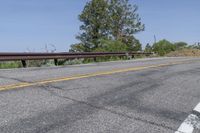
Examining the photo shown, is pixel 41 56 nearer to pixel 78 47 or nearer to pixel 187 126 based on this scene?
pixel 187 126

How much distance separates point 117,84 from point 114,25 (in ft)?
195

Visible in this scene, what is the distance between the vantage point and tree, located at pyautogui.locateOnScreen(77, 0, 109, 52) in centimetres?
6531

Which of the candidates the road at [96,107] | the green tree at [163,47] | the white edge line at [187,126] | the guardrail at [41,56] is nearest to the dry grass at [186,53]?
the green tree at [163,47]

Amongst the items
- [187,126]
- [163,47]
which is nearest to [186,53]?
[163,47]

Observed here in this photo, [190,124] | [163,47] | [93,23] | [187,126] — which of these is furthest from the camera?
[93,23]

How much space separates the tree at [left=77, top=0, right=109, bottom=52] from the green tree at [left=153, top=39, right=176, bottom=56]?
1782 centimetres

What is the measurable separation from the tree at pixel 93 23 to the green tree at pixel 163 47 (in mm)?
17816

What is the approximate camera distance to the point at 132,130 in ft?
18.1

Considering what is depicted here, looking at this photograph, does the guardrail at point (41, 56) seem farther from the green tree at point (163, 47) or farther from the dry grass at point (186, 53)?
the green tree at point (163, 47)

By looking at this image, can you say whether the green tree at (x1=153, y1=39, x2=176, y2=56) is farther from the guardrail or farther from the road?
the road

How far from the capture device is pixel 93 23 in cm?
6625

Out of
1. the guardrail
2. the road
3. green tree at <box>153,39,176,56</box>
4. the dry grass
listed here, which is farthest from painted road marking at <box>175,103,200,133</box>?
A: green tree at <box>153,39,176,56</box>

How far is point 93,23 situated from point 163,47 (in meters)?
19.8

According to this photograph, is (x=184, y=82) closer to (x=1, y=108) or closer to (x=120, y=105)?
(x=120, y=105)
